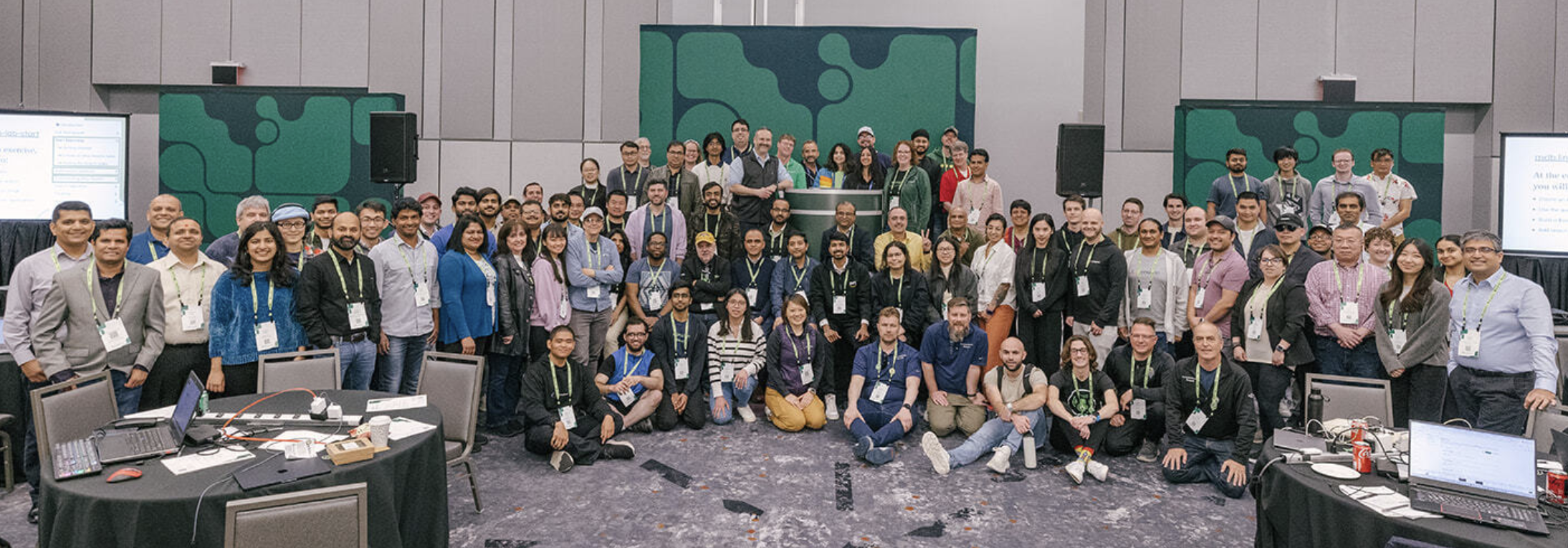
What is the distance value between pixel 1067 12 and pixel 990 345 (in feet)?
17.4

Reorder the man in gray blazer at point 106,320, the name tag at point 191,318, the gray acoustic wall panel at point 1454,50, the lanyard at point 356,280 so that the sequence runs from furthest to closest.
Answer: the gray acoustic wall panel at point 1454,50
the lanyard at point 356,280
the name tag at point 191,318
the man in gray blazer at point 106,320

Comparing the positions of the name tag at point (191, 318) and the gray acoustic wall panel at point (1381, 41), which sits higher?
the gray acoustic wall panel at point (1381, 41)

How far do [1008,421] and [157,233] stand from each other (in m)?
5.24

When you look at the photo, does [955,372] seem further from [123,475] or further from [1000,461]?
[123,475]

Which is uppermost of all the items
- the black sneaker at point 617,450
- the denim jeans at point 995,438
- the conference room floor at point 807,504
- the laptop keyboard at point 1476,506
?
the laptop keyboard at point 1476,506

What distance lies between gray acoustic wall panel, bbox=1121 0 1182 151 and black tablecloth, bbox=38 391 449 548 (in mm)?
8784

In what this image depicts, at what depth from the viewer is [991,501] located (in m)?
4.79

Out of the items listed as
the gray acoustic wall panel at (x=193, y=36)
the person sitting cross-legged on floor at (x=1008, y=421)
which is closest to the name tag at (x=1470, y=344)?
the person sitting cross-legged on floor at (x=1008, y=421)

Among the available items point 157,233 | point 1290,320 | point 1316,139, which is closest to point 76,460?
point 157,233

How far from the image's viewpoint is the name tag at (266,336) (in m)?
4.55

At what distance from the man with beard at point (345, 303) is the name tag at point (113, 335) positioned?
2.44 feet

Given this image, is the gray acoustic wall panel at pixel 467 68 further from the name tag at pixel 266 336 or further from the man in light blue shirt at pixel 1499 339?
the man in light blue shirt at pixel 1499 339

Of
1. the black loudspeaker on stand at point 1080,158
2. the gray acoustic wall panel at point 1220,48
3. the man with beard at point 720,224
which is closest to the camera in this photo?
the man with beard at point 720,224

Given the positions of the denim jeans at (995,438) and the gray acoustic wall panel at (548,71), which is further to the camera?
the gray acoustic wall panel at (548,71)
